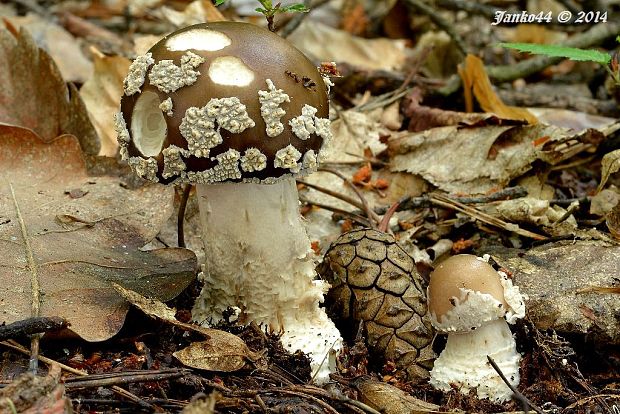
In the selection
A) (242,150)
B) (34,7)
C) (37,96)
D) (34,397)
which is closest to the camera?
(34,397)

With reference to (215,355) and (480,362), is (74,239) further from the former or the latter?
→ (480,362)

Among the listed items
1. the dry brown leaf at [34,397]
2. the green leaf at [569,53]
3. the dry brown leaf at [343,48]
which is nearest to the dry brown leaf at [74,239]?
the dry brown leaf at [34,397]

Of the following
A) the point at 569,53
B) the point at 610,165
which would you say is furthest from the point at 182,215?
the point at 610,165

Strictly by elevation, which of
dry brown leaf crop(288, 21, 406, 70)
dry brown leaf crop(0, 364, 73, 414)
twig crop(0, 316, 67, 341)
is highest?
dry brown leaf crop(0, 364, 73, 414)

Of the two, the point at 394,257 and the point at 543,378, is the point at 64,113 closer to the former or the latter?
the point at 394,257

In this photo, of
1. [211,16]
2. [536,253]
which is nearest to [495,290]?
[536,253]

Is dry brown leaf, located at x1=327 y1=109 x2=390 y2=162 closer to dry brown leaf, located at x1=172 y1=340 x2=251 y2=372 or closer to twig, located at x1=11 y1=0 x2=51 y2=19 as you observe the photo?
dry brown leaf, located at x1=172 y1=340 x2=251 y2=372

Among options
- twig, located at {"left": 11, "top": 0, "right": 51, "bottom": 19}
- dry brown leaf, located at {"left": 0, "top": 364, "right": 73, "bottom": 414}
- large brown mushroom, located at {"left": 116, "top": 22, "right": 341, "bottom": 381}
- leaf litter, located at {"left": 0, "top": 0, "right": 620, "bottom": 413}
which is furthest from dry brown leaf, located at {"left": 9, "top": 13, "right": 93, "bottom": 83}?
dry brown leaf, located at {"left": 0, "top": 364, "right": 73, "bottom": 414}

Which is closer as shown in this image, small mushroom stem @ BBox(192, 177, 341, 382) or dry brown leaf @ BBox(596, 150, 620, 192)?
small mushroom stem @ BBox(192, 177, 341, 382)
